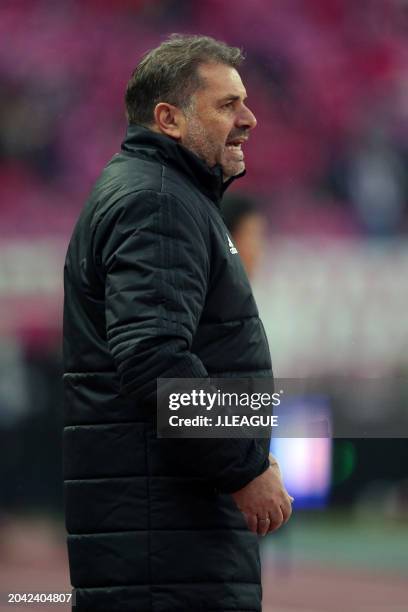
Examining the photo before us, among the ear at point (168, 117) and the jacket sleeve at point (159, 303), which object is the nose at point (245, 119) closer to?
the ear at point (168, 117)

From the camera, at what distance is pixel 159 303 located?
9.46 ft

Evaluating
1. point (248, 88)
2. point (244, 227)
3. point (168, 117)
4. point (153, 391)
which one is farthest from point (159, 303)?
point (248, 88)

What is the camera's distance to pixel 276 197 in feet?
30.6

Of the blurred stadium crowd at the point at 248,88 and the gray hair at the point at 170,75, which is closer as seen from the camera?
the gray hair at the point at 170,75

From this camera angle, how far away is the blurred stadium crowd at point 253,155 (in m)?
9.10

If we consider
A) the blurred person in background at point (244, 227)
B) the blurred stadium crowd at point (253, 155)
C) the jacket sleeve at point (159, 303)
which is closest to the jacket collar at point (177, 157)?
the jacket sleeve at point (159, 303)

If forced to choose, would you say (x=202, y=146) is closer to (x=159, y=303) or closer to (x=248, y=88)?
(x=159, y=303)

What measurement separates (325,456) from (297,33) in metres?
2.43

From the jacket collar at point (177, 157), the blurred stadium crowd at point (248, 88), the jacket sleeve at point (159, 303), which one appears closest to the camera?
the jacket sleeve at point (159, 303)

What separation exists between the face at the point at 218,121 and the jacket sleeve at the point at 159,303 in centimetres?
24

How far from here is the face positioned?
10.5ft

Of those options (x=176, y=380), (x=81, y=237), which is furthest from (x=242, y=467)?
(x=81, y=237)

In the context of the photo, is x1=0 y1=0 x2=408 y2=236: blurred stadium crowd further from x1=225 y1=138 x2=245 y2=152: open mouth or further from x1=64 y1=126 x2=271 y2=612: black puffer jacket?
x1=64 y1=126 x2=271 y2=612: black puffer jacket

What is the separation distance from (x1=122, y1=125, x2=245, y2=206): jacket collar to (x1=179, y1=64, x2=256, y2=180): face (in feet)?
0.10
